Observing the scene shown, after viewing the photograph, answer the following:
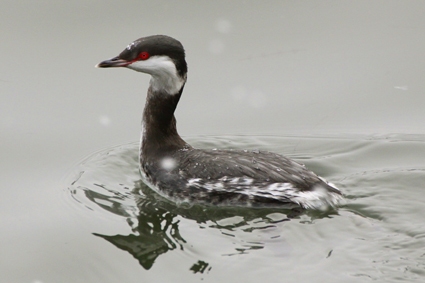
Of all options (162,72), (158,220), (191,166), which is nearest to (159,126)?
(162,72)

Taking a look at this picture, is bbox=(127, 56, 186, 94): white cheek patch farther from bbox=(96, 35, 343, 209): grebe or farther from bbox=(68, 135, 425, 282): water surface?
bbox=(68, 135, 425, 282): water surface

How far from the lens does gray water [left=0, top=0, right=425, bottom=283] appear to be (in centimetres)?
531

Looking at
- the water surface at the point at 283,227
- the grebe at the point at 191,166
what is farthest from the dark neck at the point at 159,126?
the water surface at the point at 283,227

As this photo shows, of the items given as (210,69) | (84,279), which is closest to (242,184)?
(84,279)

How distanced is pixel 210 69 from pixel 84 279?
15.1 ft

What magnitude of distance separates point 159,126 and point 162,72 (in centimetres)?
65

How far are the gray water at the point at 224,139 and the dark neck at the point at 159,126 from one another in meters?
0.45

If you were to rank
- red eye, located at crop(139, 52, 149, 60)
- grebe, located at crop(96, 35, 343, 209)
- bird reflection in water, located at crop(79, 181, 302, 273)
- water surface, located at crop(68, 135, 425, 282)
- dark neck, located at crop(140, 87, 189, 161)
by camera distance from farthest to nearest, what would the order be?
dark neck, located at crop(140, 87, 189, 161) < red eye, located at crop(139, 52, 149, 60) < grebe, located at crop(96, 35, 343, 209) < bird reflection in water, located at crop(79, 181, 302, 273) < water surface, located at crop(68, 135, 425, 282)

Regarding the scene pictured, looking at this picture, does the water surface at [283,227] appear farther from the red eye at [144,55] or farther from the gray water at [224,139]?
the red eye at [144,55]

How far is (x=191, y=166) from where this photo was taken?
6367 mm

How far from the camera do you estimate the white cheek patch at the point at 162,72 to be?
645 centimetres

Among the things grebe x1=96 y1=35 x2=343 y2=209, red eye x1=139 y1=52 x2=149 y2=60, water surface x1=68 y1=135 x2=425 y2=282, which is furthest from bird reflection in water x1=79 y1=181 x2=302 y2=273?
red eye x1=139 y1=52 x2=149 y2=60

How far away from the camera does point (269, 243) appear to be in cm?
548

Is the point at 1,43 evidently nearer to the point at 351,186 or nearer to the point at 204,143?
the point at 204,143
